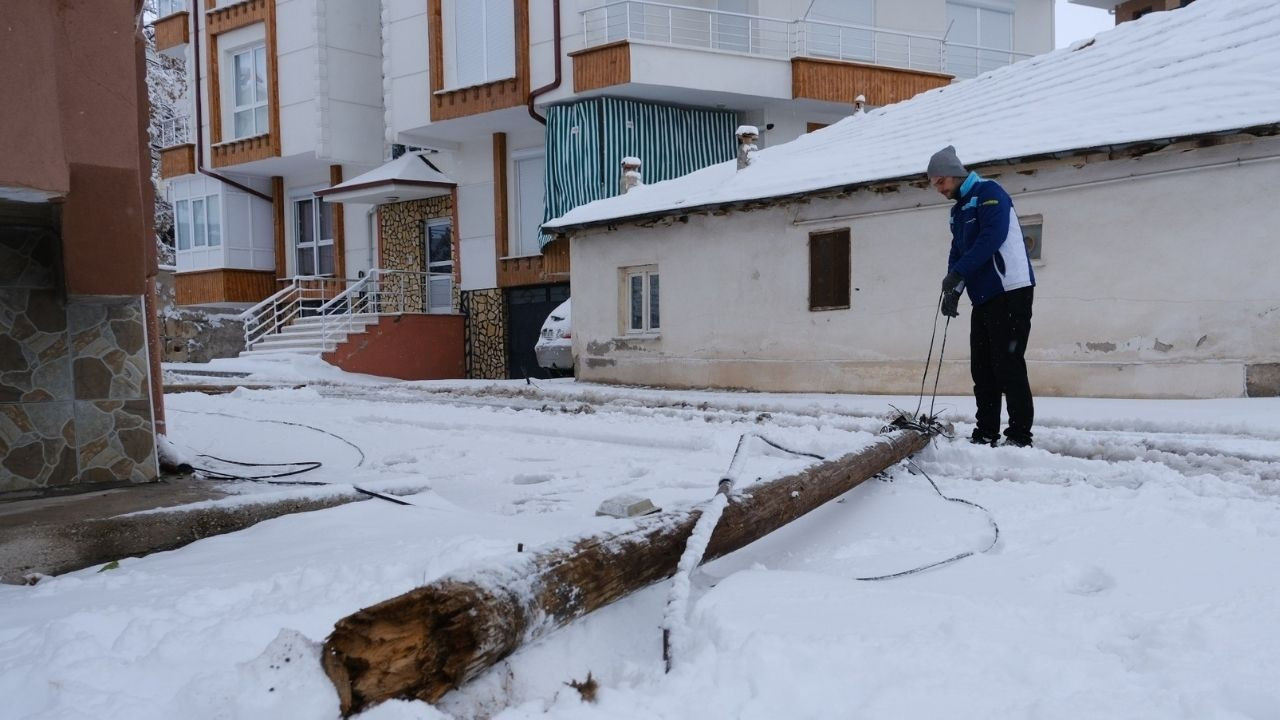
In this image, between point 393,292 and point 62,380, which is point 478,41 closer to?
point 393,292

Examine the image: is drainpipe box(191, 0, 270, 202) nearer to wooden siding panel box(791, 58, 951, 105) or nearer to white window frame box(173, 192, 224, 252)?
white window frame box(173, 192, 224, 252)

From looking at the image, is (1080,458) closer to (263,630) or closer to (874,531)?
(874,531)

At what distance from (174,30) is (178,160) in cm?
364

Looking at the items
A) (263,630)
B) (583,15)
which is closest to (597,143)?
(583,15)

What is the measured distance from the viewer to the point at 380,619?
182cm

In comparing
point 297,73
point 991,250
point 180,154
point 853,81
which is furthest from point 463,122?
point 991,250

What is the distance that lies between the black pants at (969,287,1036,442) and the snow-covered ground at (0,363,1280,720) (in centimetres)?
30

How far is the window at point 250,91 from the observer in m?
23.2

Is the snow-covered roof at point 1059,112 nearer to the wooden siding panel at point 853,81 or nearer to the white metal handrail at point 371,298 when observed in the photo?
the wooden siding panel at point 853,81

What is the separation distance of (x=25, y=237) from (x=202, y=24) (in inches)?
900

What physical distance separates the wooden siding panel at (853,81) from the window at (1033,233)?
8.17 m

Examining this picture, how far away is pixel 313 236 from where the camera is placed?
2372 centimetres

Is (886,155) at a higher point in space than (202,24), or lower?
lower

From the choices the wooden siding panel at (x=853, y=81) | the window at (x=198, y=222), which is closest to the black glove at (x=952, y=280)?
the wooden siding panel at (x=853, y=81)
